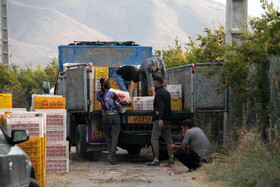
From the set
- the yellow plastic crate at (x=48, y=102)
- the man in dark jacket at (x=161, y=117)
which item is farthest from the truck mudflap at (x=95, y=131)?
the yellow plastic crate at (x=48, y=102)

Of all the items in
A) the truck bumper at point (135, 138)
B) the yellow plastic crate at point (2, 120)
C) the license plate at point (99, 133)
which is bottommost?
the truck bumper at point (135, 138)

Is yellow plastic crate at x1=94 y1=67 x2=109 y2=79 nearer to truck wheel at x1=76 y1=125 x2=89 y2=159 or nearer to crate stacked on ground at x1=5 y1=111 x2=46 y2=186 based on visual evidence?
truck wheel at x1=76 y1=125 x2=89 y2=159

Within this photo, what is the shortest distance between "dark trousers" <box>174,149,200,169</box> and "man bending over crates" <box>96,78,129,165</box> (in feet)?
7.26

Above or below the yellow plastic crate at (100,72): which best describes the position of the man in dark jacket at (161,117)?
below

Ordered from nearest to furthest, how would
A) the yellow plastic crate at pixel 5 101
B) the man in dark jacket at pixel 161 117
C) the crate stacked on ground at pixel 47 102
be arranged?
the crate stacked on ground at pixel 47 102 < the man in dark jacket at pixel 161 117 < the yellow plastic crate at pixel 5 101

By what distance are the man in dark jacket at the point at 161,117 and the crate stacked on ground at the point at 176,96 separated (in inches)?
32.4

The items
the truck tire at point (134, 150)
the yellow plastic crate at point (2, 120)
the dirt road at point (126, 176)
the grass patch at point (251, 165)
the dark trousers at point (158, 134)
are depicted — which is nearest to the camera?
the grass patch at point (251, 165)

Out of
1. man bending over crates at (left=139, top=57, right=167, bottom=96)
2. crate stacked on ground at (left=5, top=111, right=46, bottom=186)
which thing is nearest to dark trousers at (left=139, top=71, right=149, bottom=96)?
man bending over crates at (left=139, top=57, right=167, bottom=96)

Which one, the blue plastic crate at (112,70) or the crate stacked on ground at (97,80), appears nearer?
the crate stacked on ground at (97,80)

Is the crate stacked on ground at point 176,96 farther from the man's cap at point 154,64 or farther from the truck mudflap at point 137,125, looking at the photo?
the man's cap at point 154,64

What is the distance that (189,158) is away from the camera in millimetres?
12586

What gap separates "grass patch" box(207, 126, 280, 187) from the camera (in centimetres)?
945

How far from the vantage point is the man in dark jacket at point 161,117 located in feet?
45.8

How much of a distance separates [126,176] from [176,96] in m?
3.61
